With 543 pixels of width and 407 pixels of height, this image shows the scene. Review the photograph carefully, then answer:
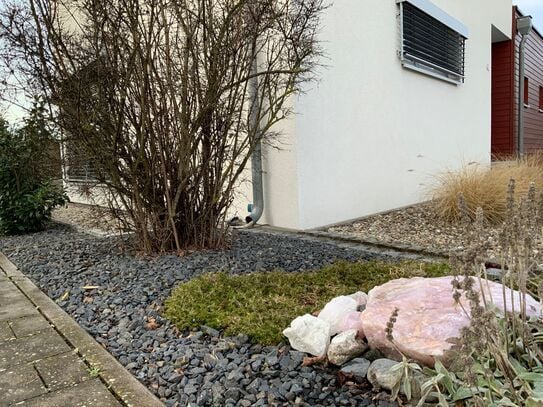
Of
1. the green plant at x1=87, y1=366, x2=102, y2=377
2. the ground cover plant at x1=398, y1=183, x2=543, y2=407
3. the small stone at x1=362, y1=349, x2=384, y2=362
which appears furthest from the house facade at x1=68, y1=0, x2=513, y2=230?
the ground cover plant at x1=398, y1=183, x2=543, y2=407

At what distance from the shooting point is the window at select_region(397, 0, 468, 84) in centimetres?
619

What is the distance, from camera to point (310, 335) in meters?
1.75

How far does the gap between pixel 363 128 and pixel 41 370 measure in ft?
14.5

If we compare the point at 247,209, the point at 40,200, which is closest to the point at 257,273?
the point at 247,209

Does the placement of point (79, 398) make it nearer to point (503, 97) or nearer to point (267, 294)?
point (267, 294)

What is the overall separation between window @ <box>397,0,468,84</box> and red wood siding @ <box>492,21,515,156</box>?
3.74m

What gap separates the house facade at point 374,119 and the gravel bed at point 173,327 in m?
0.82

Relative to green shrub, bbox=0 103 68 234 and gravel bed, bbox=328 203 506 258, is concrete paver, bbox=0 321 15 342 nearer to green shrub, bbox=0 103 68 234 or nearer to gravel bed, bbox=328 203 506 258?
gravel bed, bbox=328 203 506 258

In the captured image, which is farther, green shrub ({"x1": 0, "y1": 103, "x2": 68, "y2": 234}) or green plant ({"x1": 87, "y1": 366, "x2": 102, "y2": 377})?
green shrub ({"x1": 0, "y1": 103, "x2": 68, "y2": 234})

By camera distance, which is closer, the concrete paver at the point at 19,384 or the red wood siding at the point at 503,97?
the concrete paver at the point at 19,384

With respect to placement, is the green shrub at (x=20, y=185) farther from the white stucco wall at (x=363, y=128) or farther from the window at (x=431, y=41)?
the window at (x=431, y=41)

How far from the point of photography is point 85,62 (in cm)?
317

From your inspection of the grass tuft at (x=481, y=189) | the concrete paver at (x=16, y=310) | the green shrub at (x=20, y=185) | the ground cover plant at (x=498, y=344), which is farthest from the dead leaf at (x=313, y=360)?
the green shrub at (x=20, y=185)

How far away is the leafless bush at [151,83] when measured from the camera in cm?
311
